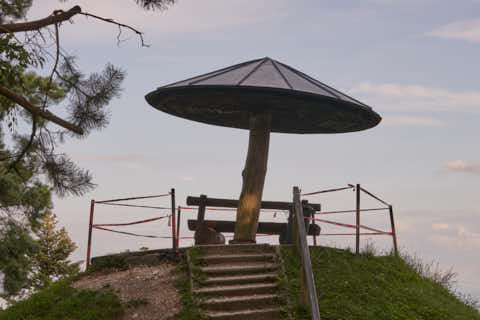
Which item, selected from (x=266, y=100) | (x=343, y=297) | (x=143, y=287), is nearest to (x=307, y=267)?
(x=343, y=297)

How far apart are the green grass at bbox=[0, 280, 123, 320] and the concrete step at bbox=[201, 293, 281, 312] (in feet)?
5.16

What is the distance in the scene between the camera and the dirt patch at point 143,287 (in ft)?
27.3

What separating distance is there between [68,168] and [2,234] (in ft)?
25.6

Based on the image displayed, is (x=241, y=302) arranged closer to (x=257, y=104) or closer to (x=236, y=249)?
(x=236, y=249)

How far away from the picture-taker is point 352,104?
1028 centimetres

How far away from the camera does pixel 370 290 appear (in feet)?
31.1

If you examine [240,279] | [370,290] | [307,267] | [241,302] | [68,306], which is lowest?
[68,306]

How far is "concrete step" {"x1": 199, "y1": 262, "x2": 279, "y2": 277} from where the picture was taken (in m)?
9.29

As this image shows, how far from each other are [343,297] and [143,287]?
3.76 metres

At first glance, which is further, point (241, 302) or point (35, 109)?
point (35, 109)

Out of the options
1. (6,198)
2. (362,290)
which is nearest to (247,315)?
(362,290)

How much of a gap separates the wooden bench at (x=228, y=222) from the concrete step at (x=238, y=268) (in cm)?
286

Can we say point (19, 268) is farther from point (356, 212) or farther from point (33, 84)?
point (356, 212)

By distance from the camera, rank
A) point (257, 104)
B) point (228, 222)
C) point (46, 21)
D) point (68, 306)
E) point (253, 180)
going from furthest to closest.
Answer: point (228, 222) → point (253, 180) → point (257, 104) → point (46, 21) → point (68, 306)
